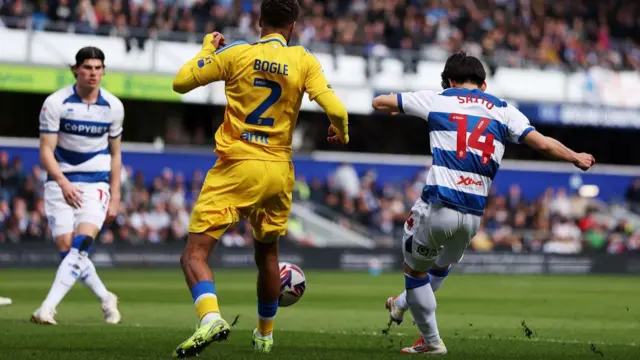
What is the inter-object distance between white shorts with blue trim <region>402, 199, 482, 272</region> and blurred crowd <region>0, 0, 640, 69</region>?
21.2 meters

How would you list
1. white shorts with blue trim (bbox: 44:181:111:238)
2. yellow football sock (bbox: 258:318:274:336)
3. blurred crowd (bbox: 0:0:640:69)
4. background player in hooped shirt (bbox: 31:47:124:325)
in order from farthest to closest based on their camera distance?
blurred crowd (bbox: 0:0:640:69), white shorts with blue trim (bbox: 44:181:111:238), background player in hooped shirt (bbox: 31:47:124:325), yellow football sock (bbox: 258:318:274:336)

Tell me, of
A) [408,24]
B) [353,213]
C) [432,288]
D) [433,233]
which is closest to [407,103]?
[433,233]

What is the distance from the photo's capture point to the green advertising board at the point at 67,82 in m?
27.7

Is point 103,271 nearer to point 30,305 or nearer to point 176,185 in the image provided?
point 176,185

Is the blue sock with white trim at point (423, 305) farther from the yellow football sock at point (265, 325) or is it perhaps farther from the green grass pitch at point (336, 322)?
the yellow football sock at point (265, 325)

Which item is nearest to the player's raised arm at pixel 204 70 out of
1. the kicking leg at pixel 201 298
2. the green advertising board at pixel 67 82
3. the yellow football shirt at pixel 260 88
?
the yellow football shirt at pixel 260 88

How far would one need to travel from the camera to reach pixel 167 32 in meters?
29.4

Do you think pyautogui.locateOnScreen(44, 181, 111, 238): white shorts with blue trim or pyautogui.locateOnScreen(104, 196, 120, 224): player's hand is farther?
pyautogui.locateOnScreen(104, 196, 120, 224): player's hand

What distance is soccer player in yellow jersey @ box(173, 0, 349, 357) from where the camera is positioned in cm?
748

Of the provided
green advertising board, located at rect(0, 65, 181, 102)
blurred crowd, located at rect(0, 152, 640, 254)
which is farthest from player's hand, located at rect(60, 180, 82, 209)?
green advertising board, located at rect(0, 65, 181, 102)

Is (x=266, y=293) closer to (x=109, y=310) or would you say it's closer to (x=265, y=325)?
(x=265, y=325)

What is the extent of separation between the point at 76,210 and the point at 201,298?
4.23m

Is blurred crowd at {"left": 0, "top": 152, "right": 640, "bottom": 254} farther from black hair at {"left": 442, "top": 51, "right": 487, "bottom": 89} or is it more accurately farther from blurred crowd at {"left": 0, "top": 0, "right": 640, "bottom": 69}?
black hair at {"left": 442, "top": 51, "right": 487, "bottom": 89}

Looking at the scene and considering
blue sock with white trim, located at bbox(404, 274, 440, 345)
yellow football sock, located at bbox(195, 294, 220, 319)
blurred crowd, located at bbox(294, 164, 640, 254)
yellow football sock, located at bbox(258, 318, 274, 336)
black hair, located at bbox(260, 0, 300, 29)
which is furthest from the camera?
blurred crowd, located at bbox(294, 164, 640, 254)
